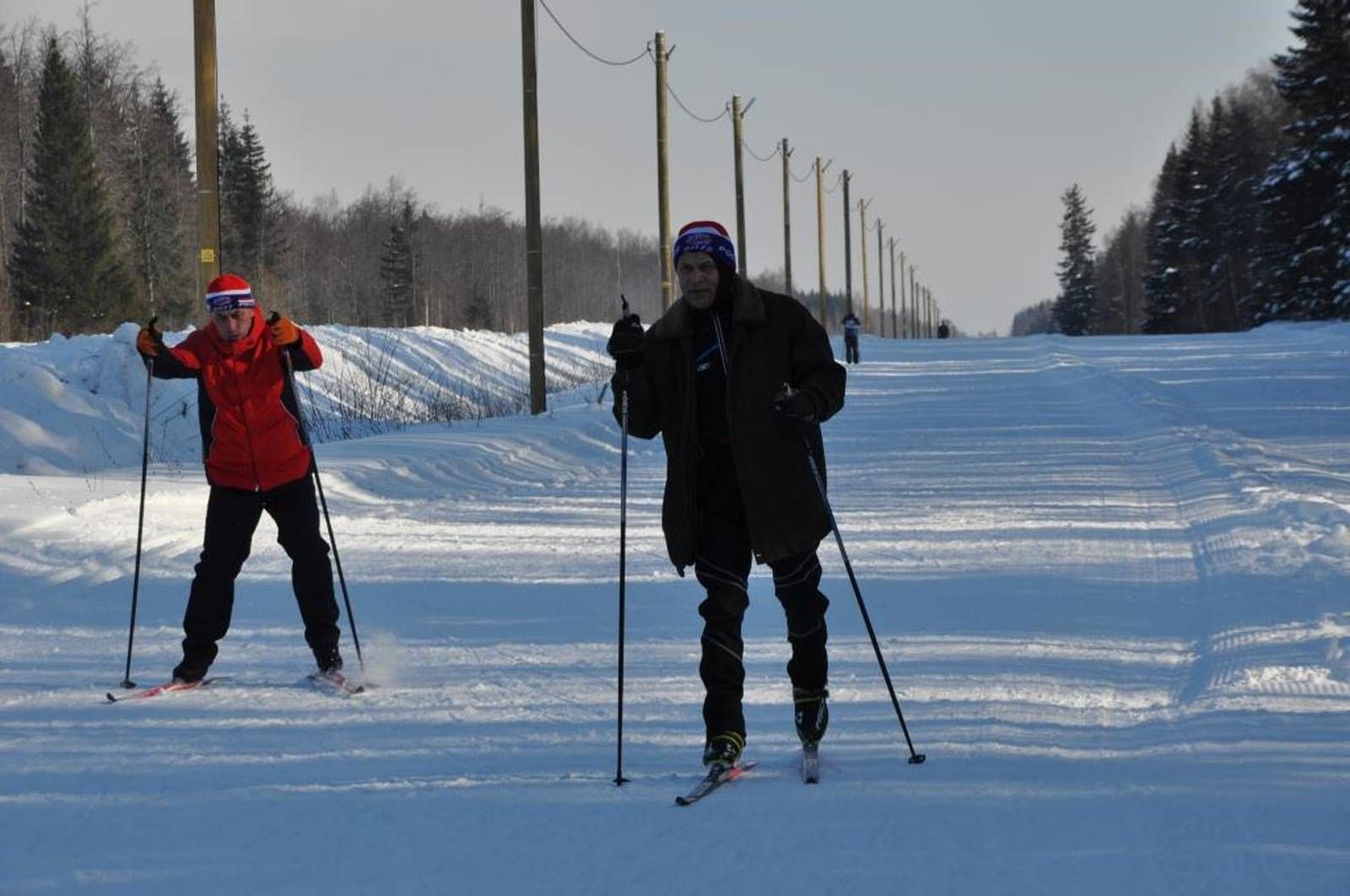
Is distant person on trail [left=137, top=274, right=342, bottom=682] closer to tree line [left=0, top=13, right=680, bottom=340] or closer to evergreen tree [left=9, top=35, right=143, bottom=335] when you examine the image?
tree line [left=0, top=13, right=680, bottom=340]

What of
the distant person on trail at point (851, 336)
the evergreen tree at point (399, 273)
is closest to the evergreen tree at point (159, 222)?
the evergreen tree at point (399, 273)

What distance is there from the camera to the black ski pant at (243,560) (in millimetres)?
7180

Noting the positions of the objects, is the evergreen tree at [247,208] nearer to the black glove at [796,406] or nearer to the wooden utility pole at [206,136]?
the wooden utility pole at [206,136]

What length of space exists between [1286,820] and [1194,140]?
296ft

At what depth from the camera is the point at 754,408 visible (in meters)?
5.46

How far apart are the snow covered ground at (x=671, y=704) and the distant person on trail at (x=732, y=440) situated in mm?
397

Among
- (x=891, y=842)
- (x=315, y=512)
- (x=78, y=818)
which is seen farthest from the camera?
(x=315, y=512)

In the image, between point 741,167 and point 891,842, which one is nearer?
point 891,842

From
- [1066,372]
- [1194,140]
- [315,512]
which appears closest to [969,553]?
[315,512]

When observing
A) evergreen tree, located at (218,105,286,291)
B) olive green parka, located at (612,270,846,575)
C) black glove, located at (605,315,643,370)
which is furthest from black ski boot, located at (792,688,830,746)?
evergreen tree, located at (218,105,286,291)

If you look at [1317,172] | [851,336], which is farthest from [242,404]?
[1317,172]

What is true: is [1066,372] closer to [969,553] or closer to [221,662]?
[969,553]

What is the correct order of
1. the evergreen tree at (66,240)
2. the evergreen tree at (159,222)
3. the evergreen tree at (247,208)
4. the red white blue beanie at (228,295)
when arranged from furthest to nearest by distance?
the evergreen tree at (247,208) < the evergreen tree at (159,222) < the evergreen tree at (66,240) < the red white blue beanie at (228,295)

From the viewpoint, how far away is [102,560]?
10.5 metres
